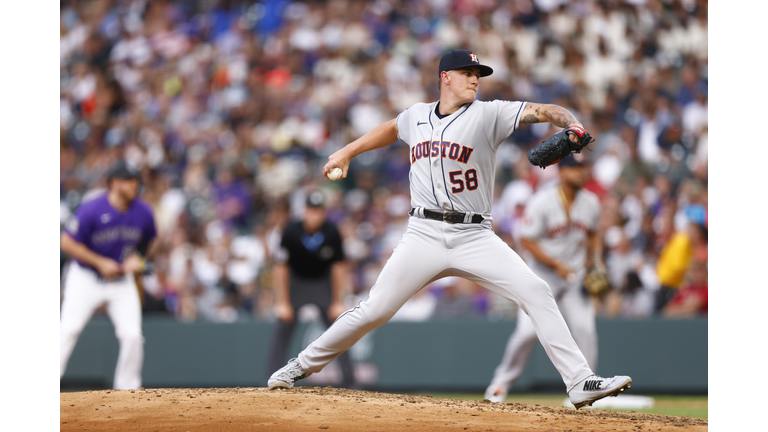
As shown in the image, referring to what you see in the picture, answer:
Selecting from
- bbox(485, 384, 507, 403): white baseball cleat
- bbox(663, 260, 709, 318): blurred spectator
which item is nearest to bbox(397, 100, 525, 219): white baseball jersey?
bbox(485, 384, 507, 403): white baseball cleat

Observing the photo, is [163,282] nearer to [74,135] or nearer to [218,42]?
[74,135]

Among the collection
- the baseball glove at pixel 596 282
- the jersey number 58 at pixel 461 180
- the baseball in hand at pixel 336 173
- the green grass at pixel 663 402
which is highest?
the baseball in hand at pixel 336 173

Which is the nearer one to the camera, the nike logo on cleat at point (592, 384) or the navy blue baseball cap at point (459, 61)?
the nike logo on cleat at point (592, 384)

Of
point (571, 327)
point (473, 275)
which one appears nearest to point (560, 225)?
point (571, 327)

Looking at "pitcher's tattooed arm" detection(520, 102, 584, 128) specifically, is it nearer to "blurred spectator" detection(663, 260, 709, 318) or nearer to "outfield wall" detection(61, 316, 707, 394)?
"outfield wall" detection(61, 316, 707, 394)

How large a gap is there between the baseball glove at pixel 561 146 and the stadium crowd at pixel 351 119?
5680mm

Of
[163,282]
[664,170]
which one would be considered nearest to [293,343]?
[163,282]

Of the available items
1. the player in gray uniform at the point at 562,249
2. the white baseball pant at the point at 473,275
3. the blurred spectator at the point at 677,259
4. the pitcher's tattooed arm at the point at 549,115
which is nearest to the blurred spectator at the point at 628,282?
the blurred spectator at the point at 677,259

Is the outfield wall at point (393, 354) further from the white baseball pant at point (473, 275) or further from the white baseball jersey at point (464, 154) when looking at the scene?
the white baseball jersey at point (464, 154)

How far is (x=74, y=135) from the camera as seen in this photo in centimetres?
1452

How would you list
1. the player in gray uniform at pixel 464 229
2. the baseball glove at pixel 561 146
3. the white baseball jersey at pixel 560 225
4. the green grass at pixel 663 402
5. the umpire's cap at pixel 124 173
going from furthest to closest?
1. the green grass at pixel 663 402
2. the white baseball jersey at pixel 560 225
3. the umpire's cap at pixel 124 173
4. the player in gray uniform at pixel 464 229
5. the baseball glove at pixel 561 146

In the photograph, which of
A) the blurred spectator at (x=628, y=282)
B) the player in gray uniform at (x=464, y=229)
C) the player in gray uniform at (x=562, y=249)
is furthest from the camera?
the blurred spectator at (x=628, y=282)

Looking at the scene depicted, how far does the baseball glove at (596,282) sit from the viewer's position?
6930 millimetres

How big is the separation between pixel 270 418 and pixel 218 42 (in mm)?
12888
